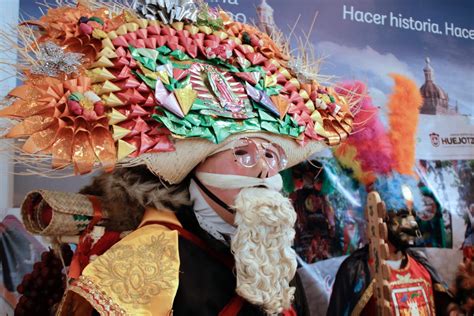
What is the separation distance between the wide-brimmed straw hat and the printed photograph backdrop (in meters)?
0.89

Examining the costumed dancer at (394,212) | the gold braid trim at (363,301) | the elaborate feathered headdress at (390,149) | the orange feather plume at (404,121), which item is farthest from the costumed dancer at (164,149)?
the orange feather plume at (404,121)

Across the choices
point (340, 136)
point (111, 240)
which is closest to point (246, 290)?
point (111, 240)

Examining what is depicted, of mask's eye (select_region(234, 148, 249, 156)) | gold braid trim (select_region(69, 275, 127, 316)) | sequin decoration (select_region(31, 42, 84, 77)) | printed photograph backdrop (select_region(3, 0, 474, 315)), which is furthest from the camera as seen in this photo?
printed photograph backdrop (select_region(3, 0, 474, 315))

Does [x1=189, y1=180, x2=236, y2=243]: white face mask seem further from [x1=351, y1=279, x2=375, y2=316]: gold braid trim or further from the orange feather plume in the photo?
the orange feather plume

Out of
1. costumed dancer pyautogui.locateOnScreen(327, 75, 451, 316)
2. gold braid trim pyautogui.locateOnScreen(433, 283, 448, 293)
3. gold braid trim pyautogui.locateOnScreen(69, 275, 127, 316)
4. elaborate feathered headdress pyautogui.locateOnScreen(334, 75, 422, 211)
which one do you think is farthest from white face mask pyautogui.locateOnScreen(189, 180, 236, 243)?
gold braid trim pyautogui.locateOnScreen(433, 283, 448, 293)

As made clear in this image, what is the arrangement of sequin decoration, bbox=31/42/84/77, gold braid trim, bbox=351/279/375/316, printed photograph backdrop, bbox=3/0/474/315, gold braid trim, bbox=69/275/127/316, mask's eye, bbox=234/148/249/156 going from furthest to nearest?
1. printed photograph backdrop, bbox=3/0/474/315
2. gold braid trim, bbox=351/279/375/316
3. mask's eye, bbox=234/148/249/156
4. sequin decoration, bbox=31/42/84/77
5. gold braid trim, bbox=69/275/127/316

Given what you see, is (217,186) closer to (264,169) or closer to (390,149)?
(264,169)

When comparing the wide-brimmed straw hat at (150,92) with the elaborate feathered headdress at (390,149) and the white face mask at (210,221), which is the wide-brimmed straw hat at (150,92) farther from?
the elaborate feathered headdress at (390,149)

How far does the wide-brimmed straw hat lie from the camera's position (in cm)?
139

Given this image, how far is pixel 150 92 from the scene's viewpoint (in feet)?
4.91

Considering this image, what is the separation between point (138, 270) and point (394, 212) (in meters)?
1.48

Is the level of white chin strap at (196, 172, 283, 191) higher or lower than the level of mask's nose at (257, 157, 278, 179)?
lower

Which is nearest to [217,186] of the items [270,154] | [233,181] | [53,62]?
[233,181]

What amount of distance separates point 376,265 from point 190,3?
107 cm
